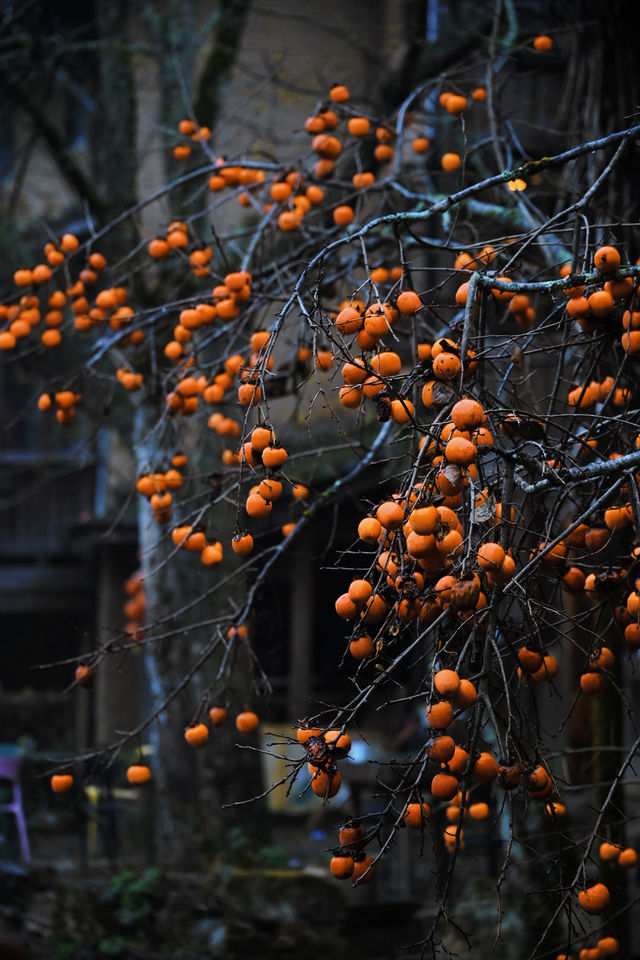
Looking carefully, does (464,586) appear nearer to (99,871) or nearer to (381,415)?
(381,415)

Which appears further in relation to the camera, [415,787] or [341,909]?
[341,909]

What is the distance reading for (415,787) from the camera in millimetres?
1989

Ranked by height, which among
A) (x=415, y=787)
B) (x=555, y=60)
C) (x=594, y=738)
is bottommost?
(x=594, y=738)

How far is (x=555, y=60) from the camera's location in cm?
671

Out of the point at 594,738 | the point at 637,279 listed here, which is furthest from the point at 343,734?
the point at 594,738

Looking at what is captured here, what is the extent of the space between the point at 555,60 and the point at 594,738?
470 cm

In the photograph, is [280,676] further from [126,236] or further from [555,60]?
[555,60]

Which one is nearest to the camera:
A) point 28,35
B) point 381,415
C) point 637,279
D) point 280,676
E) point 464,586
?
point 464,586

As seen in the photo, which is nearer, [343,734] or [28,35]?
[343,734]

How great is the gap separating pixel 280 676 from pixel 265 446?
9.55 meters

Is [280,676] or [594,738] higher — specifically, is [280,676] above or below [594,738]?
below

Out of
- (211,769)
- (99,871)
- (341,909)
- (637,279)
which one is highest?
(637,279)

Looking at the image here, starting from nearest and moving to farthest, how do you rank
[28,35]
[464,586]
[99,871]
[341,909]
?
[464,586]
[341,909]
[28,35]
[99,871]

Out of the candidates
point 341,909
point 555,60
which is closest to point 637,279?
point 341,909
